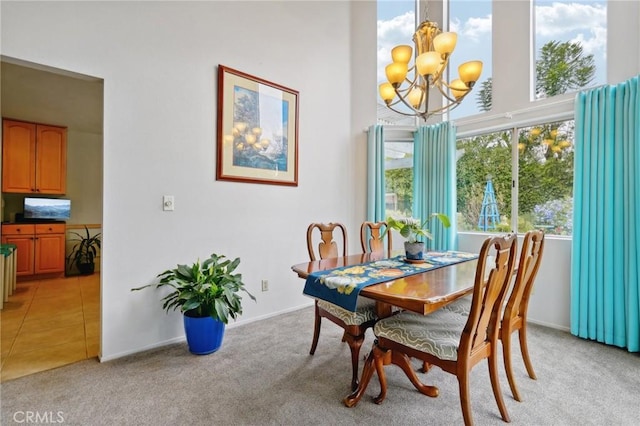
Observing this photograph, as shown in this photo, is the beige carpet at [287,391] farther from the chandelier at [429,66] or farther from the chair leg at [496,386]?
the chandelier at [429,66]

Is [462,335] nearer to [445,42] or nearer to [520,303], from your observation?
[520,303]

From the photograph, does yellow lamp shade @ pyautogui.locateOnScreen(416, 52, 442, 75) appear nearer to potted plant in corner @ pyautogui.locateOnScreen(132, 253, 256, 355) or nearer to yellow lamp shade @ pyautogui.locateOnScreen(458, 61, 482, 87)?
yellow lamp shade @ pyautogui.locateOnScreen(458, 61, 482, 87)

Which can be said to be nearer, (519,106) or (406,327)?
(406,327)

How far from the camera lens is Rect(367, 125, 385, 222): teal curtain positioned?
3885mm

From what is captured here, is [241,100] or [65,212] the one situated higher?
[241,100]

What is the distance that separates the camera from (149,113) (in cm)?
239

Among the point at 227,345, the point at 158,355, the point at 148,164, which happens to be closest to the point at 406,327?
the point at 227,345

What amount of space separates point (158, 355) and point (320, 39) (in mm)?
3818

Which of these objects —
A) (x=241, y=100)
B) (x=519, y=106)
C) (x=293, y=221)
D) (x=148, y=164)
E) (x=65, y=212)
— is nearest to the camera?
(x=148, y=164)

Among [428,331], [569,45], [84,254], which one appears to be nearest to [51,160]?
[84,254]

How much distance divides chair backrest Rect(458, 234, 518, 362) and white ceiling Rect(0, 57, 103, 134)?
3.36 metres

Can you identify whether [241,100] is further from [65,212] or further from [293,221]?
[65,212]

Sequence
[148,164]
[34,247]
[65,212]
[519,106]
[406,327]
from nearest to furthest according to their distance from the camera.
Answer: [406,327]
[148,164]
[519,106]
[34,247]
[65,212]

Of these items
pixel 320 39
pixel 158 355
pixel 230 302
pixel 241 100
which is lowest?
pixel 158 355
